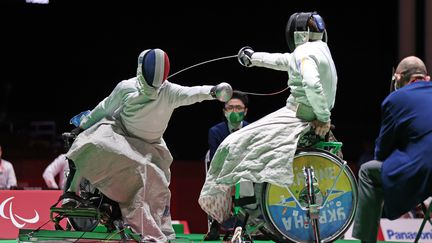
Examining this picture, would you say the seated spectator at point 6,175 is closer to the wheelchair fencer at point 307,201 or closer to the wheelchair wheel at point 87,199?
the wheelchair wheel at point 87,199

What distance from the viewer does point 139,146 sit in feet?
20.4

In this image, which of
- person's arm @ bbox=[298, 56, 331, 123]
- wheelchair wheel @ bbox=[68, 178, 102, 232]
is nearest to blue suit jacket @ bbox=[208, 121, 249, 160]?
wheelchair wheel @ bbox=[68, 178, 102, 232]

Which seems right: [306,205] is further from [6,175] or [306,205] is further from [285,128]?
[6,175]

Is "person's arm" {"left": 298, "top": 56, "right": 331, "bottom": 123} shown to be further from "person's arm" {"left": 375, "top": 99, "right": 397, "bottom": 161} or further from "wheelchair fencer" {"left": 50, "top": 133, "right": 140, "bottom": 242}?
"wheelchair fencer" {"left": 50, "top": 133, "right": 140, "bottom": 242}

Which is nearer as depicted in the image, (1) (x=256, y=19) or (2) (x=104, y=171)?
(2) (x=104, y=171)

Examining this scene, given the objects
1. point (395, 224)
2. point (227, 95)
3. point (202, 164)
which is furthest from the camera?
point (202, 164)

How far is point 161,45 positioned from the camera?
1131 cm

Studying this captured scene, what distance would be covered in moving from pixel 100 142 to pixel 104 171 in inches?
8.2

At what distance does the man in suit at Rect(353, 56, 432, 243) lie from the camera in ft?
15.8

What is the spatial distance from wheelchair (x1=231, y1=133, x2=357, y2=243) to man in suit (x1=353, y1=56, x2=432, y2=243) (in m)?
0.33

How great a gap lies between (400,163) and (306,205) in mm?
775

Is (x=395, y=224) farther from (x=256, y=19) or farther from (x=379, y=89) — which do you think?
(x=256, y=19)

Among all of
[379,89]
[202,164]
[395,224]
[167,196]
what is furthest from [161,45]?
[167,196]

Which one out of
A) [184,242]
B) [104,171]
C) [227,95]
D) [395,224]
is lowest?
[395,224]
